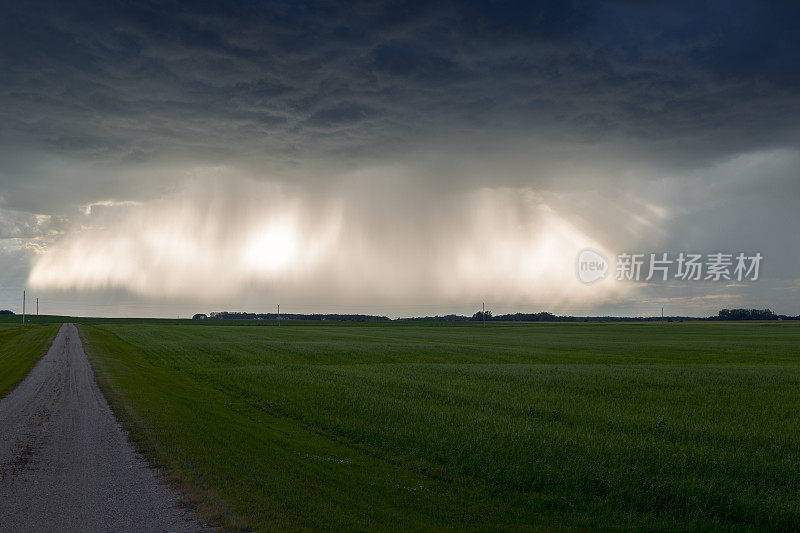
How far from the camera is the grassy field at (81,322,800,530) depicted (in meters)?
11.1

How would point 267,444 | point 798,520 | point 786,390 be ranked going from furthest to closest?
point 786,390, point 267,444, point 798,520

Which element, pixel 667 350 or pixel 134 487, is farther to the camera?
pixel 667 350

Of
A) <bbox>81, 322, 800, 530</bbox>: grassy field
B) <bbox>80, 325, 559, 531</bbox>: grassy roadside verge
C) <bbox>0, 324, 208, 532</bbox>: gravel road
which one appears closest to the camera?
<bbox>0, 324, 208, 532</bbox>: gravel road

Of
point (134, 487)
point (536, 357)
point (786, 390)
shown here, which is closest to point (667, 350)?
point (536, 357)

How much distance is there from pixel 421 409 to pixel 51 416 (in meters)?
13.6

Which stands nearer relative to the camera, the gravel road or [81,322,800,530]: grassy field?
the gravel road

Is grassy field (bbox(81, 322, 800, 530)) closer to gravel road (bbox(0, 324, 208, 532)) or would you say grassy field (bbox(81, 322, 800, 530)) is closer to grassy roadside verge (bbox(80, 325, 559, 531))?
grassy roadside verge (bbox(80, 325, 559, 531))

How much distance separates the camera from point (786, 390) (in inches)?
1130

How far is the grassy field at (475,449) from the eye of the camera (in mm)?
11133

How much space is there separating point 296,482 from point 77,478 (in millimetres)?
4826

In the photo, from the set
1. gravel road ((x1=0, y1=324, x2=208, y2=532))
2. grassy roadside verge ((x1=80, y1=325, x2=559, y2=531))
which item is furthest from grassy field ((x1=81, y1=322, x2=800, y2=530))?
gravel road ((x1=0, y1=324, x2=208, y2=532))

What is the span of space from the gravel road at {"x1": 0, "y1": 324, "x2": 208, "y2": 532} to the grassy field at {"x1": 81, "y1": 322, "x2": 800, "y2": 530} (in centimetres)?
76

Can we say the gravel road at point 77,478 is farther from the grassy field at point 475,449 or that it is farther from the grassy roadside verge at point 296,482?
the grassy field at point 475,449

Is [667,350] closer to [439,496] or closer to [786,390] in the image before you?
[786,390]
